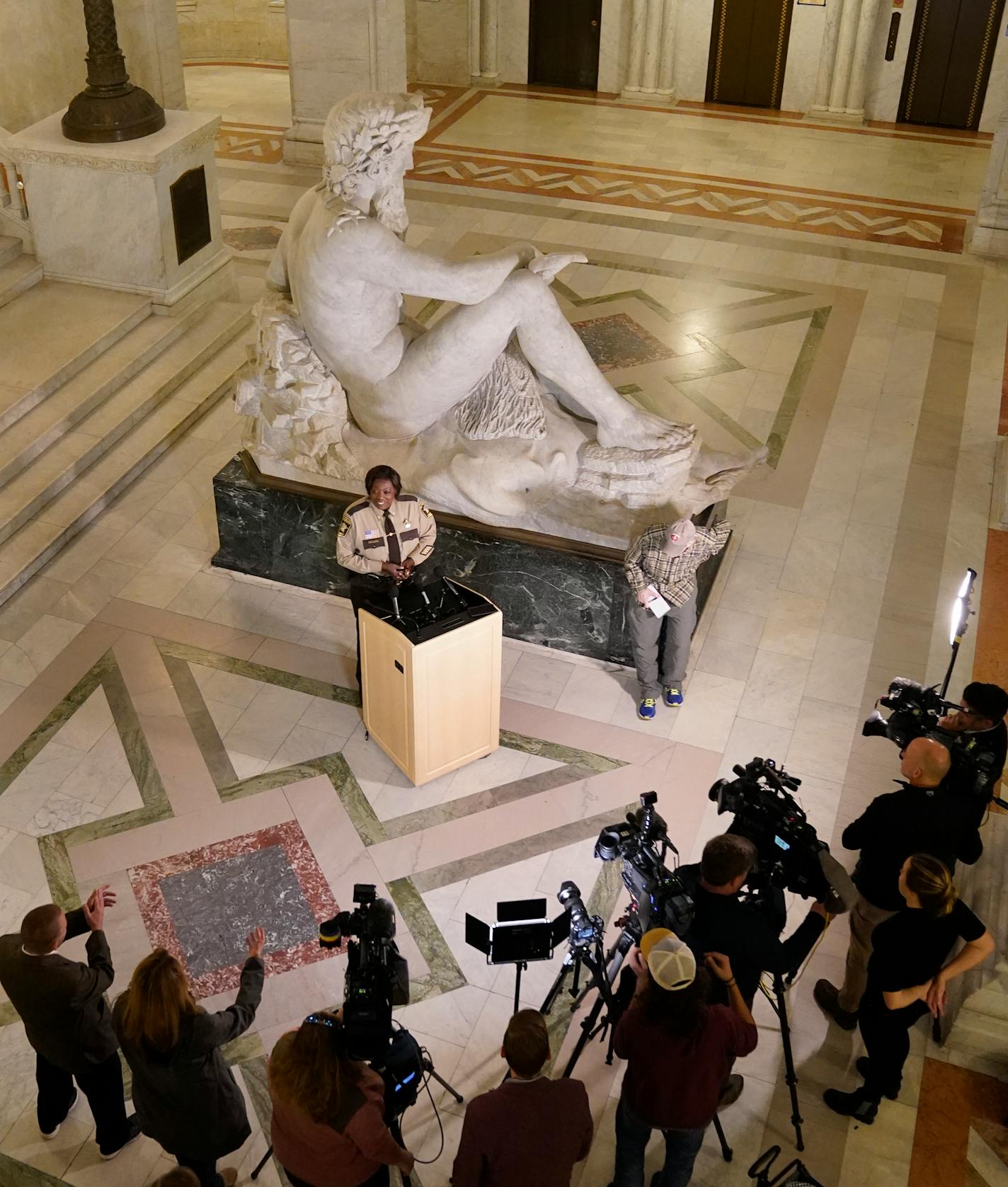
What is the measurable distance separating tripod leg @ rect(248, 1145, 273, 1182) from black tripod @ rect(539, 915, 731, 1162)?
3.13 feet

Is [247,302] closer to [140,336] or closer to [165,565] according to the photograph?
[140,336]

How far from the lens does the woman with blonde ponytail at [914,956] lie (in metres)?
3.52

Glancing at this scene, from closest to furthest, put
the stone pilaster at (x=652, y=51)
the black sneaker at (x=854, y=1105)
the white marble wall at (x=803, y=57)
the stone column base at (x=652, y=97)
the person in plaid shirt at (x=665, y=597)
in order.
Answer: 1. the black sneaker at (x=854, y=1105)
2. the person in plaid shirt at (x=665, y=597)
3. the white marble wall at (x=803, y=57)
4. the stone pilaster at (x=652, y=51)
5. the stone column base at (x=652, y=97)

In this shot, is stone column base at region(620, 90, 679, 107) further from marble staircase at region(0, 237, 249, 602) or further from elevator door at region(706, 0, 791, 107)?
marble staircase at region(0, 237, 249, 602)

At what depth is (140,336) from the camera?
8109 mm

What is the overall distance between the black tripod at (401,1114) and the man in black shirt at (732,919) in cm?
92

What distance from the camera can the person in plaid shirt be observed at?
203 inches

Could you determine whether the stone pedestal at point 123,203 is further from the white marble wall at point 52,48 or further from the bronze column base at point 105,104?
the white marble wall at point 52,48

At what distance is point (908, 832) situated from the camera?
3916mm

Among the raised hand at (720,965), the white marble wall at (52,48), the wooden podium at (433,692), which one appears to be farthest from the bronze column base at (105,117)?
the raised hand at (720,965)

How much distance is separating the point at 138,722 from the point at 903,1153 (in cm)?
350

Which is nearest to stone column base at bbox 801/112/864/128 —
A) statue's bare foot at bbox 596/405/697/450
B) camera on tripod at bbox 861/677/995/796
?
statue's bare foot at bbox 596/405/697/450

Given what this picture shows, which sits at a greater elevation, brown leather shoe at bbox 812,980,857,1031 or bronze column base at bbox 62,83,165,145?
bronze column base at bbox 62,83,165,145

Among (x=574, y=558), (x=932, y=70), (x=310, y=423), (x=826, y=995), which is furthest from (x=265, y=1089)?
(x=932, y=70)
